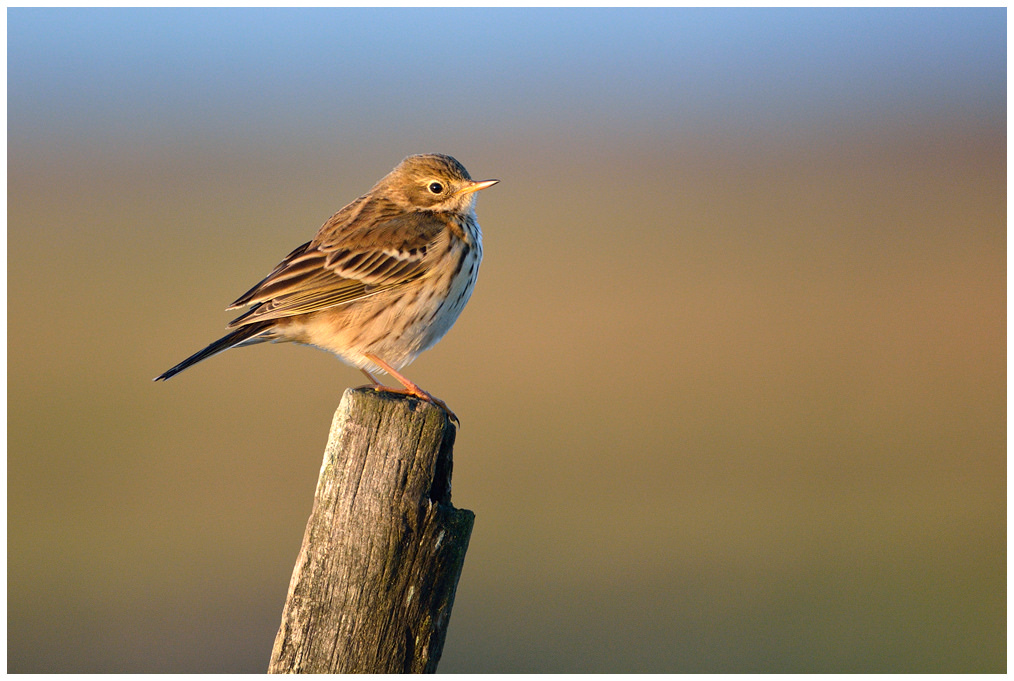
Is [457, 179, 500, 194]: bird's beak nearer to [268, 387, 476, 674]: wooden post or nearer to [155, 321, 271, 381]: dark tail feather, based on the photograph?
[155, 321, 271, 381]: dark tail feather

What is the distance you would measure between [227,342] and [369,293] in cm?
90

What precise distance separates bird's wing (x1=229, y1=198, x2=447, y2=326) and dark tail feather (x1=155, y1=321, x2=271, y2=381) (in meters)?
0.07

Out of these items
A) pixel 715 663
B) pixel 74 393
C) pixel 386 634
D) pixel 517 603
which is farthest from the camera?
pixel 74 393

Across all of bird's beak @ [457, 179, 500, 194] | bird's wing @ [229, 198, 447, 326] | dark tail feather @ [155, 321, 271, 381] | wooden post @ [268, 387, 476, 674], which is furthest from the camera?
bird's beak @ [457, 179, 500, 194]

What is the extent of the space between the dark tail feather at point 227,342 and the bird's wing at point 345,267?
0.07 metres

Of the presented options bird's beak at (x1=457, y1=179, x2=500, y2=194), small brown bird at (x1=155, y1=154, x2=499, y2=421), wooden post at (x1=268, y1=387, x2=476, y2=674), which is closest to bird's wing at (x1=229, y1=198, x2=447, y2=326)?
small brown bird at (x1=155, y1=154, x2=499, y2=421)

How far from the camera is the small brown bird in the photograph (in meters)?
6.31

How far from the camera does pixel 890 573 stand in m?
11.1

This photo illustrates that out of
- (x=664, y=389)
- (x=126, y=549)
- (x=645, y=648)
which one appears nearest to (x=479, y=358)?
(x=664, y=389)

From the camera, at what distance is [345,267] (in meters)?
6.48

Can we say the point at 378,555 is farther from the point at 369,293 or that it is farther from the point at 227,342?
the point at 369,293

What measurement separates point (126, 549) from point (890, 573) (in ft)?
27.0

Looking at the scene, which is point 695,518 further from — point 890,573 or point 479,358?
point 479,358

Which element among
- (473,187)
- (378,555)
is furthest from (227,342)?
(378,555)
